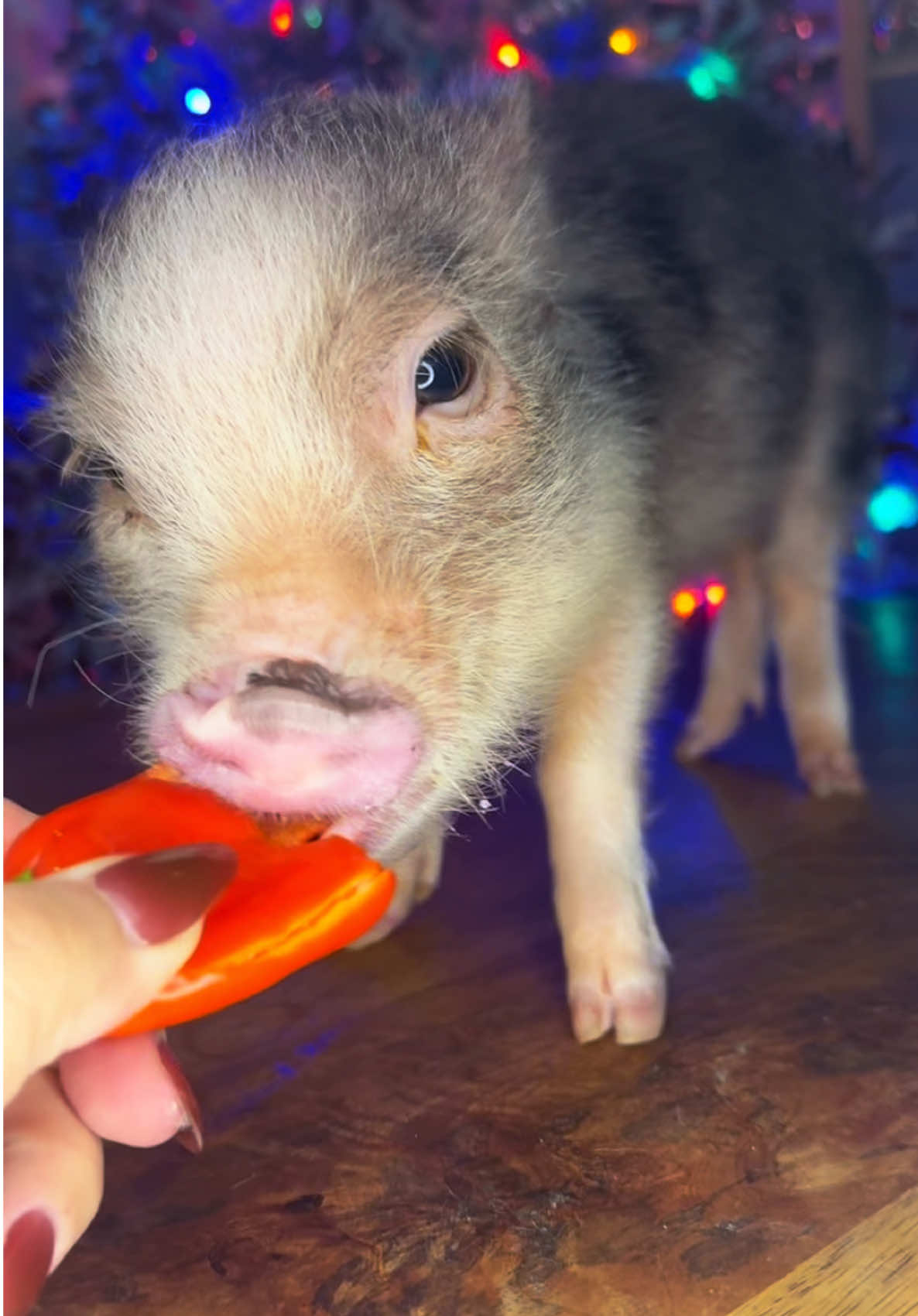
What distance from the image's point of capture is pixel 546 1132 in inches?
30.3

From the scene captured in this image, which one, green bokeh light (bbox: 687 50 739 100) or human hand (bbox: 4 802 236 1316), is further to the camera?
green bokeh light (bbox: 687 50 739 100)

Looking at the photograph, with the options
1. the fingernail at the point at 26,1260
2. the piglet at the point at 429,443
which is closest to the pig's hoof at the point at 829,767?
the piglet at the point at 429,443

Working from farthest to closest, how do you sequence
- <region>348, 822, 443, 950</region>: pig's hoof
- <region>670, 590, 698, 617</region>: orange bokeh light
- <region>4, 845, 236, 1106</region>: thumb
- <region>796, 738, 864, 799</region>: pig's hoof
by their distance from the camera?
<region>670, 590, 698, 617</region>: orange bokeh light
<region>796, 738, 864, 799</region>: pig's hoof
<region>348, 822, 443, 950</region>: pig's hoof
<region>4, 845, 236, 1106</region>: thumb

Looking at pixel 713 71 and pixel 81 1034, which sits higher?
pixel 713 71

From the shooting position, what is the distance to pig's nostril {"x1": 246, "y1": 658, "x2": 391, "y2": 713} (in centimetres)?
65

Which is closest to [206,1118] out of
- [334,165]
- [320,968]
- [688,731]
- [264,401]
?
[320,968]

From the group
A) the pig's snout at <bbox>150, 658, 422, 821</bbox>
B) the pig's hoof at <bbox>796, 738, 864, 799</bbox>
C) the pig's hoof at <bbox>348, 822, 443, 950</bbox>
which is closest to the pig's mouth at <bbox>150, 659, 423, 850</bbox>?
the pig's snout at <bbox>150, 658, 422, 821</bbox>

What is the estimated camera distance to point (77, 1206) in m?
0.50

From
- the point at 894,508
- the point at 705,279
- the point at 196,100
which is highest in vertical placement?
the point at 196,100

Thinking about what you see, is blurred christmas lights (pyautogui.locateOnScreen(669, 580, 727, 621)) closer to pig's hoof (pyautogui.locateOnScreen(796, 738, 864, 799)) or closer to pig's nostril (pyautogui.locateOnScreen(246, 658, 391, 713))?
pig's hoof (pyautogui.locateOnScreen(796, 738, 864, 799))

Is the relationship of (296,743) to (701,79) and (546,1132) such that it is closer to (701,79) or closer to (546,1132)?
(546,1132)

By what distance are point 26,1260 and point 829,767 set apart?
1104mm

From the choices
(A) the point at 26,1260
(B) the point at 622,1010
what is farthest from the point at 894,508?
(A) the point at 26,1260

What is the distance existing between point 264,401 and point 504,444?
17 cm
